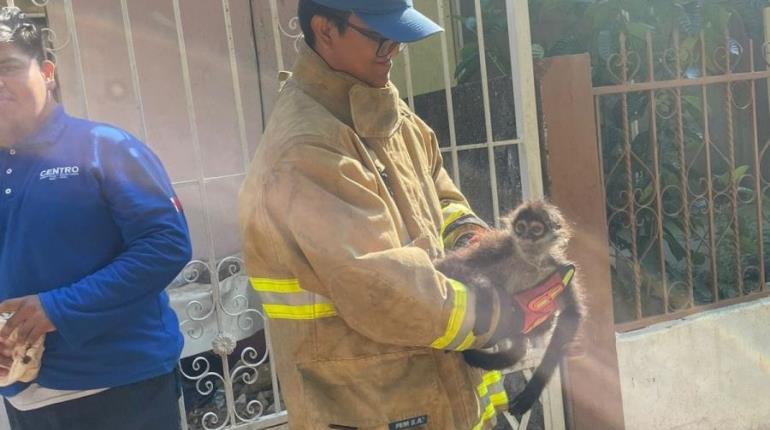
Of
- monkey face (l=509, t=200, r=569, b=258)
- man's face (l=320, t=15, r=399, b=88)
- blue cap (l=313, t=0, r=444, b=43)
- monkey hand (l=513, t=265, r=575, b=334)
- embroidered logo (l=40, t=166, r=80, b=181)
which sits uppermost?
blue cap (l=313, t=0, r=444, b=43)

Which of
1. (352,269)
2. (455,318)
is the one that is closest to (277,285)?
(352,269)

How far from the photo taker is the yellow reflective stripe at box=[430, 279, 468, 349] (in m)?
1.59

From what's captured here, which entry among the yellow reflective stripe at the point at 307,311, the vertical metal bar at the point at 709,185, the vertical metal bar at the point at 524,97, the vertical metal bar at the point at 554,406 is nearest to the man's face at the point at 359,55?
the yellow reflective stripe at the point at 307,311

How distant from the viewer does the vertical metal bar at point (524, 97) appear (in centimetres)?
315

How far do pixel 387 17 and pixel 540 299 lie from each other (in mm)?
789

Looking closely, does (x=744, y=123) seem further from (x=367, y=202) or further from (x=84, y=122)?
(x=84, y=122)

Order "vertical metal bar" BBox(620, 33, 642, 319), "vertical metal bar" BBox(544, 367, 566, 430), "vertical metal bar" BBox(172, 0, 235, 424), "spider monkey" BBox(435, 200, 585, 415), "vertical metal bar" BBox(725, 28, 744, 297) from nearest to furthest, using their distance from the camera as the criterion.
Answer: "spider monkey" BBox(435, 200, 585, 415)
"vertical metal bar" BBox(172, 0, 235, 424)
"vertical metal bar" BBox(544, 367, 566, 430)
"vertical metal bar" BBox(620, 33, 642, 319)
"vertical metal bar" BBox(725, 28, 744, 297)

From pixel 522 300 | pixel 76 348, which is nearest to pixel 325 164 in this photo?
pixel 522 300

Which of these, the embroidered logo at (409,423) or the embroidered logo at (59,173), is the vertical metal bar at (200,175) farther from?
the embroidered logo at (409,423)

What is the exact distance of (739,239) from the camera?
153 inches

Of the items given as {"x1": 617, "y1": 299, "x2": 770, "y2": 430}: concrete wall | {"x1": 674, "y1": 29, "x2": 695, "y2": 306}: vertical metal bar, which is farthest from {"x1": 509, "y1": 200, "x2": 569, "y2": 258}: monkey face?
{"x1": 674, "y1": 29, "x2": 695, "y2": 306}: vertical metal bar

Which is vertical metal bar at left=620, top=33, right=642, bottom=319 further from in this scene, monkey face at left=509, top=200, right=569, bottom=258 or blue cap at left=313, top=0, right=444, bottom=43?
blue cap at left=313, top=0, right=444, bottom=43

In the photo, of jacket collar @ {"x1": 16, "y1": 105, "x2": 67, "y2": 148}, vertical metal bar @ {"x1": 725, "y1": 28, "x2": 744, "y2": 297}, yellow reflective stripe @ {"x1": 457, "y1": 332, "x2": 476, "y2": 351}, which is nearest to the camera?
yellow reflective stripe @ {"x1": 457, "y1": 332, "x2": 476, "y2": 351}

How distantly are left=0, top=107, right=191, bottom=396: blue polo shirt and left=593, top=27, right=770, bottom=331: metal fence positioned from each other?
91.6 inches
